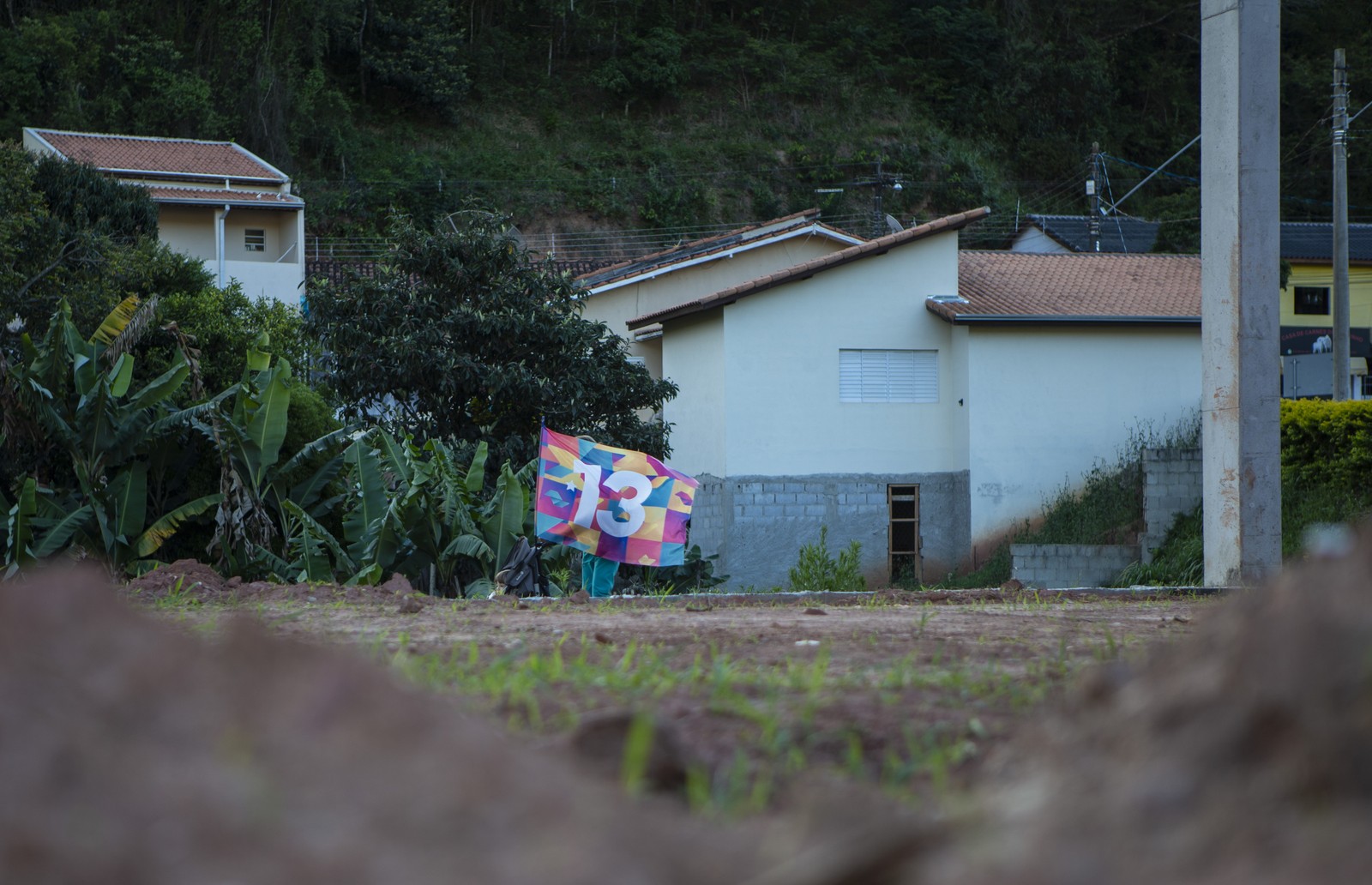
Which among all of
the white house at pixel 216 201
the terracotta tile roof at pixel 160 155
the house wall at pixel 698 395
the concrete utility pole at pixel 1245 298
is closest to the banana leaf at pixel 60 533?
the house wall at pixel 698 395

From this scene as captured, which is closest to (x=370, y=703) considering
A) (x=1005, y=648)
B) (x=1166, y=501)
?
(x=1005, y=648)

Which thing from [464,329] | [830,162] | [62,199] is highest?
[830,162]

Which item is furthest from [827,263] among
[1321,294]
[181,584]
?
[1321,294]

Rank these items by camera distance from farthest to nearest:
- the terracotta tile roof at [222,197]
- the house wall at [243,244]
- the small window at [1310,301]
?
the small window at [1310,301]
the house wall at [243,244]
the terracotta tile roof at [222,197]

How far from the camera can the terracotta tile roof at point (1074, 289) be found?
24.4m

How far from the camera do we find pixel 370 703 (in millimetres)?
3037

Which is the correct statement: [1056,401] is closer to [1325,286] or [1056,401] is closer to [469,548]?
[469,548]

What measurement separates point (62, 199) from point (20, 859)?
26728 mm

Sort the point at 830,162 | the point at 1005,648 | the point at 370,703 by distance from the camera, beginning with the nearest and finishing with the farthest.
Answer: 1. the point at 370,703
2. the point at 1005,648
3. the point at 830,162

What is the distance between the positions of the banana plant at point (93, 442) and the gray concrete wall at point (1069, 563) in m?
12.6

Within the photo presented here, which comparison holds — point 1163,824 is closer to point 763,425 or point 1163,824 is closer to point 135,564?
point 135,564

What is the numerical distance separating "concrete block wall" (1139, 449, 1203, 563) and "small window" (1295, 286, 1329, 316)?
69.4 feet

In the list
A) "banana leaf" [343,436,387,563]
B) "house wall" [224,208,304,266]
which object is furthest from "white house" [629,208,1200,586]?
"house wall" [224,208,304,266]

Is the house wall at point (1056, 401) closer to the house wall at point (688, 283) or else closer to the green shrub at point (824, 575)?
the green shrub at point (824, 575)
